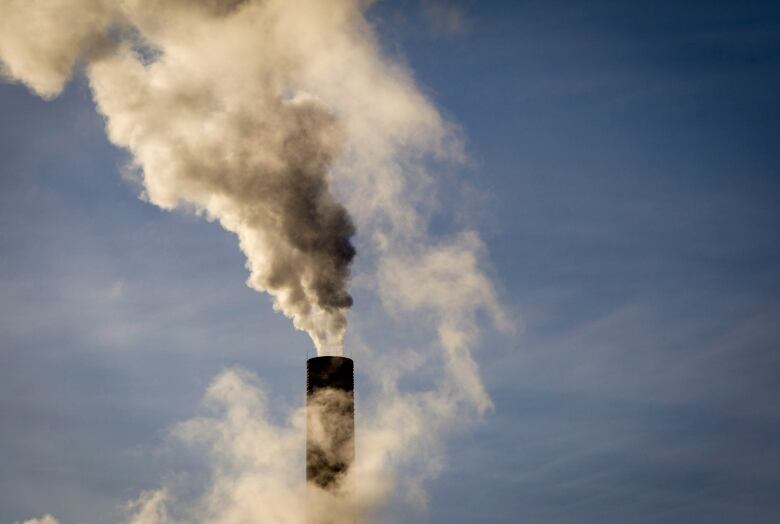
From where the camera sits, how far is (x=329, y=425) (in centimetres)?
2720

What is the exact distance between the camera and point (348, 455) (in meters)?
27.4

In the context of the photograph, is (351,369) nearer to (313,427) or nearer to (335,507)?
(313,427)

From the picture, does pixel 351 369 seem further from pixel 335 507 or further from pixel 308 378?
pixel 335 507

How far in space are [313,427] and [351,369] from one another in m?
1.89

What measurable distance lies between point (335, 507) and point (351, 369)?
12.0 ft

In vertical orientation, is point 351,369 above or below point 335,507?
above

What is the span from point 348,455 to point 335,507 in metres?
1.42

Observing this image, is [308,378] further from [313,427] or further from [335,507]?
[335,507]

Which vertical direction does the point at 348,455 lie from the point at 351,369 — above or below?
below

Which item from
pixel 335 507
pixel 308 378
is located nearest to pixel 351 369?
pixel 308 378

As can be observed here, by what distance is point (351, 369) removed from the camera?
28078 mm

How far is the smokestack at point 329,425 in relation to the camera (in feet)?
88.9

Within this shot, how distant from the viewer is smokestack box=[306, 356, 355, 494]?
1067 inches

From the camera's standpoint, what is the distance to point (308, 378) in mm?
27766
